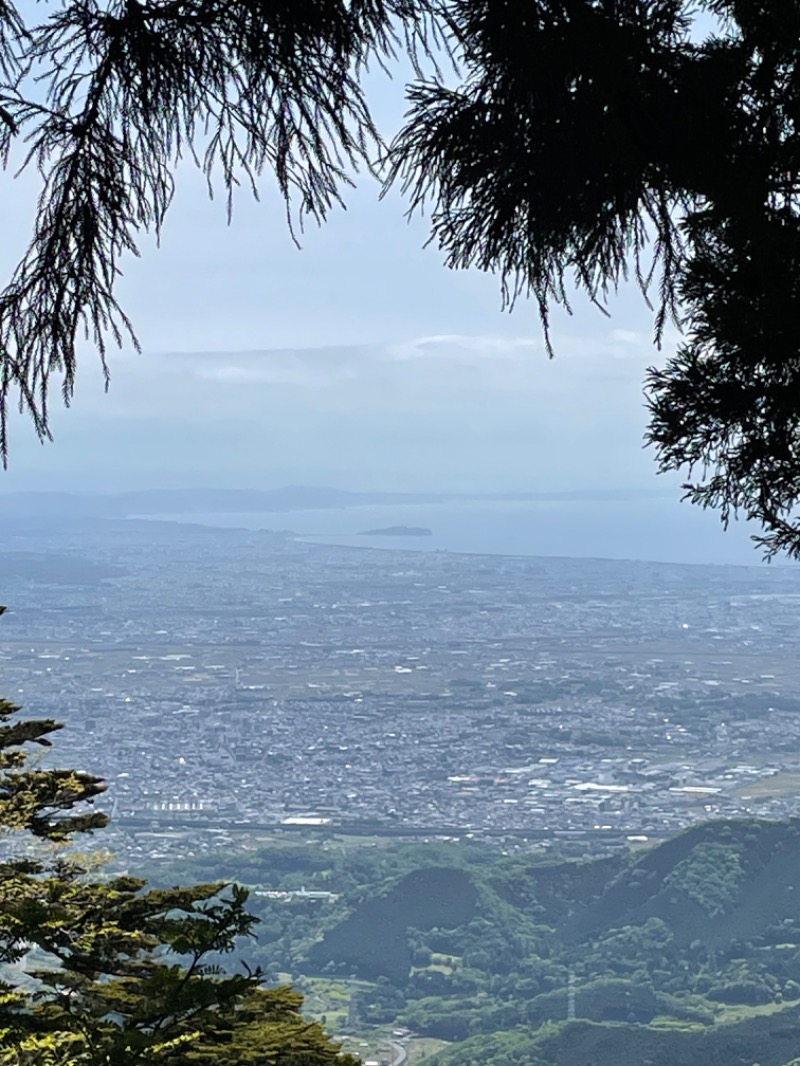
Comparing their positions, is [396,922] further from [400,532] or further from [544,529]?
[544,529]

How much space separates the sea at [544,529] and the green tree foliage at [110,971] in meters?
111

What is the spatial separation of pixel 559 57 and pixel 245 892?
5.08 feet

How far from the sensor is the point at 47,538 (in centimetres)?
11044

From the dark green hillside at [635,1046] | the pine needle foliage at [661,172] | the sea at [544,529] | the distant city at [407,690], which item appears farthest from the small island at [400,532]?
the pine needle foliage at [661,172]

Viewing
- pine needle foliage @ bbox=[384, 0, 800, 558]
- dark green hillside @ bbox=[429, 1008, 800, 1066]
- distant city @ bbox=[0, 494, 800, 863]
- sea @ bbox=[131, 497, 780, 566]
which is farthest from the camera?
sea @ bbox=[131, 497, 780, 566]

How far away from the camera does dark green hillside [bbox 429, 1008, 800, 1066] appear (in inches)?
893

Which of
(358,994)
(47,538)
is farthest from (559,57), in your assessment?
(47,538)

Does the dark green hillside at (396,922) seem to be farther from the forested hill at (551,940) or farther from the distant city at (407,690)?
the distant city at (407,690)

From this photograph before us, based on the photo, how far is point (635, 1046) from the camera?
2398 centimetres

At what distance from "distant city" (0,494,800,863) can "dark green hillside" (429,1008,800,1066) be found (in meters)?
16.1

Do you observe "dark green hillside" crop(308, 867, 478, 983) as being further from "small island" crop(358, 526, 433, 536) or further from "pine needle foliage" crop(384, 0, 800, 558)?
"small island" crop(358, 526, 433, 536)

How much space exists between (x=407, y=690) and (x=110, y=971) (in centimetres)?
6380

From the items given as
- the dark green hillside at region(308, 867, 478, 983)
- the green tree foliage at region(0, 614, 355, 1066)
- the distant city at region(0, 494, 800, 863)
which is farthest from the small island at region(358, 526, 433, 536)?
the green tree foliage at region(0, 614, 355, 1066)

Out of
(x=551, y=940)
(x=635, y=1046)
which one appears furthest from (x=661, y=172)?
(x=551, y=940)
